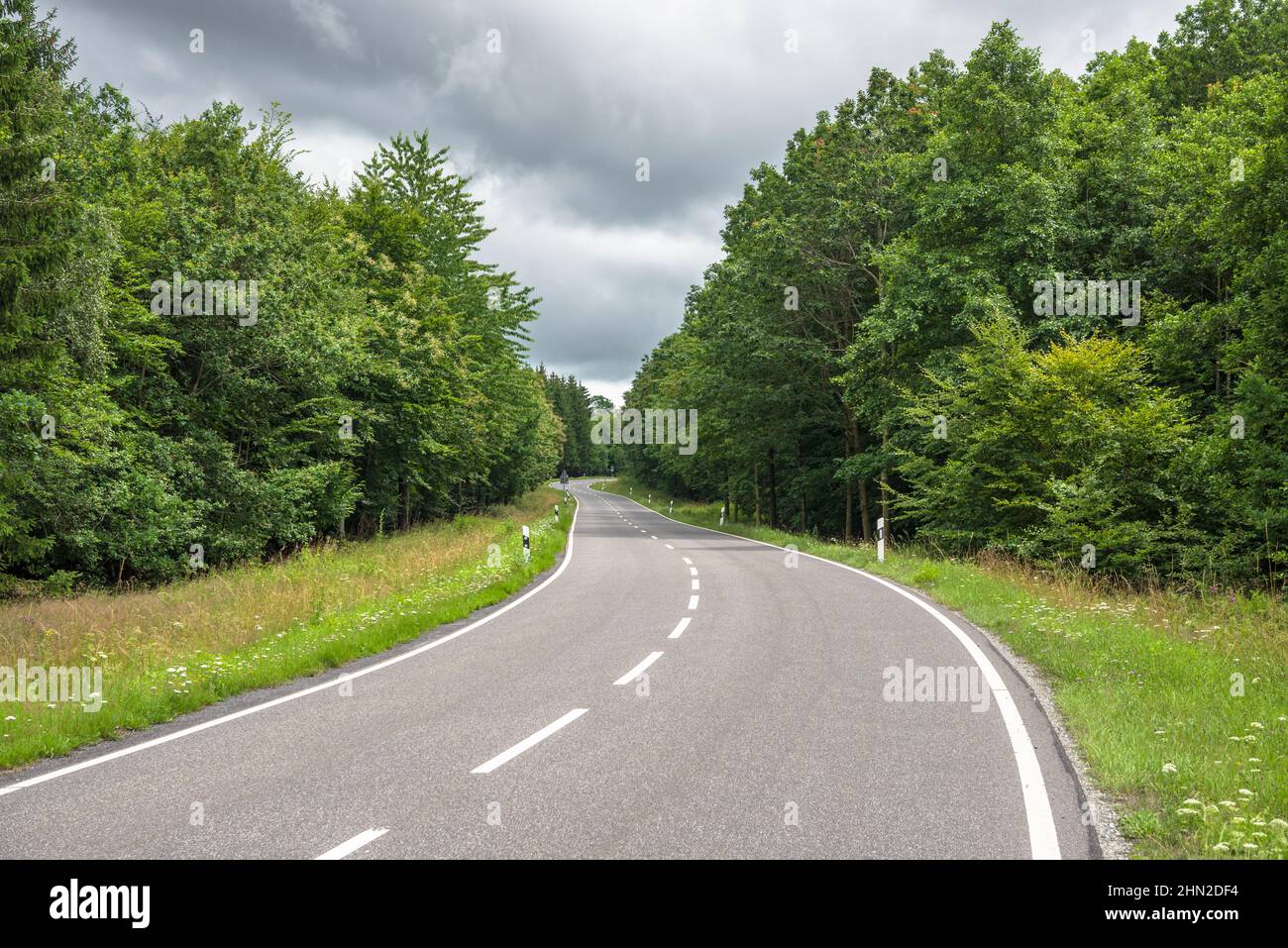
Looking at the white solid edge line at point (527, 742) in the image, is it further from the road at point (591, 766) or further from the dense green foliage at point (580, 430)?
the dense green foliage at point (580, 430)

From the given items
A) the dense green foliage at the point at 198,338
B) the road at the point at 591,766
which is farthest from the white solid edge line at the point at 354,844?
the dense green foliage at the point at 198,338

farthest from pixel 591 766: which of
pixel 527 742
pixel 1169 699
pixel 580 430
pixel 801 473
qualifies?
pixel 580 430

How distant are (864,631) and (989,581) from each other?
488 centimetres

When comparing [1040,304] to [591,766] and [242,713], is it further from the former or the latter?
[242,713]

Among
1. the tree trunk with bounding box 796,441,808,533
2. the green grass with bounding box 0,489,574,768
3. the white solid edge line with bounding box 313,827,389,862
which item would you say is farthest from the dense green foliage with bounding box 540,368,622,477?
the white solid edge line with bounding box 313,827,389,862

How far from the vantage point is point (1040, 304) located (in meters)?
21.2

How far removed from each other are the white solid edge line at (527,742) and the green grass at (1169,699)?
377cm

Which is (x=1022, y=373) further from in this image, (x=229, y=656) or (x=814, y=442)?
(x=814, y=442)

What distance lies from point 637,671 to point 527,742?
2.57m

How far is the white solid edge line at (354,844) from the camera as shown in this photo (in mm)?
3767

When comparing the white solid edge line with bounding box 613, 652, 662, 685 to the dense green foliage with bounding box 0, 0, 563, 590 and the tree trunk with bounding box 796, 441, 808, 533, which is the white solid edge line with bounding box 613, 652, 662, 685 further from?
the tree trunk with bounding box 796, 441, 808, 533

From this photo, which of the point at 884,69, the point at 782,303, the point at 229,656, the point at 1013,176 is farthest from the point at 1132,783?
the point at 884,69

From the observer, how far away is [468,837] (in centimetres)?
396

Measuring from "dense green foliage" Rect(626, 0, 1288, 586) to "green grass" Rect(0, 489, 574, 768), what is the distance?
12.5 meters
